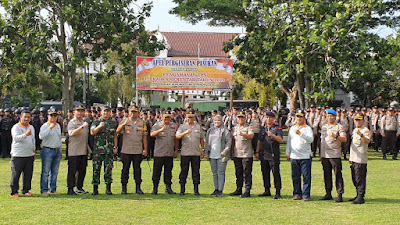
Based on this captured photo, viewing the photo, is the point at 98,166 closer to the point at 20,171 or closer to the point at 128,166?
the point at 128,166

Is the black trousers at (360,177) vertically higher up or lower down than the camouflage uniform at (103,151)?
lower down

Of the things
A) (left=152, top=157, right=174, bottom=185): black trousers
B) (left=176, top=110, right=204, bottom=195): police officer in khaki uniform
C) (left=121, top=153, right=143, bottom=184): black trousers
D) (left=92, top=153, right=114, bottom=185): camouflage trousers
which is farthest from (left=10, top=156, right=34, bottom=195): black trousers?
(left=176, top=110, right=204, bottom=195): police officer in khaki uniform

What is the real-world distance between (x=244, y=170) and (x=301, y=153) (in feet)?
4.23

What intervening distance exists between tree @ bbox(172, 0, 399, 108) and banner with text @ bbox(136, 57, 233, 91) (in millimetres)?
2360

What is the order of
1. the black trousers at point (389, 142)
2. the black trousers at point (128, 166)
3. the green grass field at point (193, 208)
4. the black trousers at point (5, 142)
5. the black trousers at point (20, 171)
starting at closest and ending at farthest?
the green grass field at point (193, 208) → the black trousers at point (20, 171) → the black trousers at point (128, 166) → the black trousers at point (5, 142) → the black trousers at point (389, 142)

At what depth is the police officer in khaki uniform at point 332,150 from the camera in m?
10.8

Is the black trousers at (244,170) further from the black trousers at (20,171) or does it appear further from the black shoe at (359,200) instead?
the black trousers at (20,171)

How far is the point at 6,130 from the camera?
803 inches

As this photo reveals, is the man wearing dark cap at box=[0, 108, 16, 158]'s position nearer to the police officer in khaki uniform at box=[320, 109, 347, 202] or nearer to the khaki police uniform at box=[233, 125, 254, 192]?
the khaki police uniform at box=[233, 125, 254, 192]

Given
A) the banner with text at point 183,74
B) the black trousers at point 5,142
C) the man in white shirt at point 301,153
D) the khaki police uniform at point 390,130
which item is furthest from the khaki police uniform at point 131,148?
the banner with text at point 183,74

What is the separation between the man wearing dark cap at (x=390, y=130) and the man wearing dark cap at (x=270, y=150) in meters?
10.6

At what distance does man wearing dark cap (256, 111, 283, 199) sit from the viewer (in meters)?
11.3

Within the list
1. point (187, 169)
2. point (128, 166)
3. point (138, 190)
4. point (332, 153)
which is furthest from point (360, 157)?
point (128, 166)

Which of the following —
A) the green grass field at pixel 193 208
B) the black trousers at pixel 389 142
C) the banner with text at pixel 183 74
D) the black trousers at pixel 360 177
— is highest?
the banner with text at pixel 183 74
